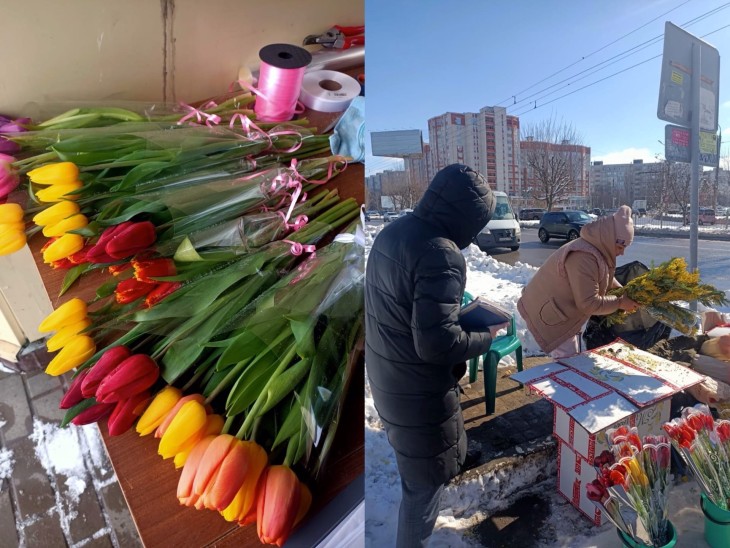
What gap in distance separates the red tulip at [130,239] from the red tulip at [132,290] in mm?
60

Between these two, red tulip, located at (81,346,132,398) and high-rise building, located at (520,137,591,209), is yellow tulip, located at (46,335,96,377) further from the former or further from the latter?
high-rise building, located at (520,137,591,209)

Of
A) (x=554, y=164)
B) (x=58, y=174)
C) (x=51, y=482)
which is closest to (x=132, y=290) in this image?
(x=58, y=174)

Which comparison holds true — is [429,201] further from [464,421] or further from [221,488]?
[221,488]

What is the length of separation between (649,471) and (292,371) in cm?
51

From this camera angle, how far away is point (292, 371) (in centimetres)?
72

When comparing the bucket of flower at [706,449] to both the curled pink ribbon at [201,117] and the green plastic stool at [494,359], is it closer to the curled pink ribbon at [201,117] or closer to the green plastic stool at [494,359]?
the green plastic stool at [494,359]

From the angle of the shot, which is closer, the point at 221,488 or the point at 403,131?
the point at 403,131

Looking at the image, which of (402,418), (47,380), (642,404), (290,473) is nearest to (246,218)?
(290,473)

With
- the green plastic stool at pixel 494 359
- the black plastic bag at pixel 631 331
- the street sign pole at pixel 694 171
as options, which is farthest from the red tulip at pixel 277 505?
the street sign pole at pixel 694 171

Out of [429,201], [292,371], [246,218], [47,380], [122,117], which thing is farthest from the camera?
[47,380]

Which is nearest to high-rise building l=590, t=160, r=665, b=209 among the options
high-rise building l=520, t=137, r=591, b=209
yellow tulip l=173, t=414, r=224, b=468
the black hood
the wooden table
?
high-rise building l=520, t=137, r=591, b=209

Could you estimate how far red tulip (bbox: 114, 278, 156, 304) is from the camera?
896mm

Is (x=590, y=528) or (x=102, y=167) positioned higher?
(x=102, y=167)

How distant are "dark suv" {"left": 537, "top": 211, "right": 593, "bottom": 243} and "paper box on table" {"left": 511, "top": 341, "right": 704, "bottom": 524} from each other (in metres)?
0.14
